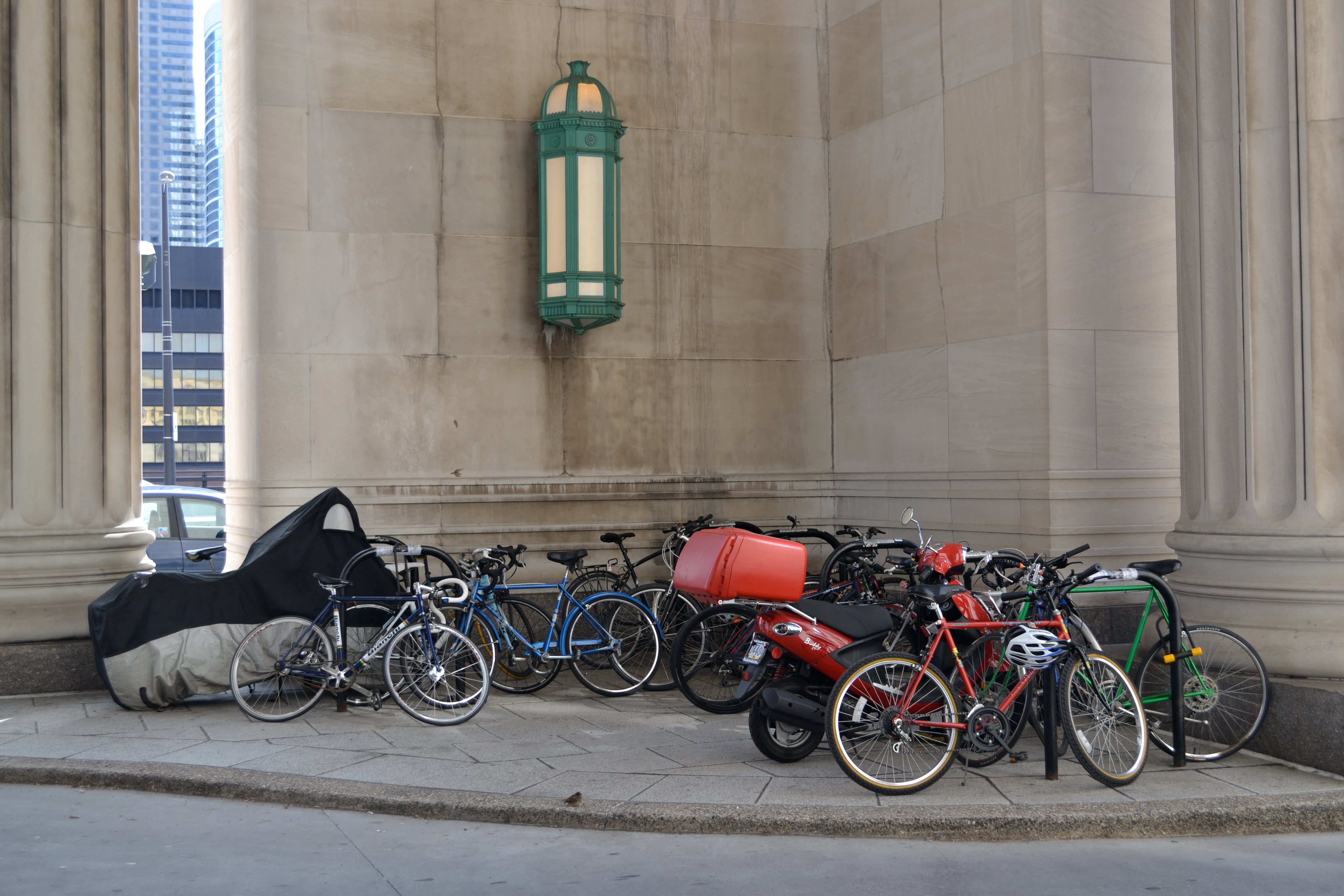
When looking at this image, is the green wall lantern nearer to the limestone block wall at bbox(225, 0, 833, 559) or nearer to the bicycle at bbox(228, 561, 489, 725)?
the limestone block wall at bbox(225, 0, 833, 559)

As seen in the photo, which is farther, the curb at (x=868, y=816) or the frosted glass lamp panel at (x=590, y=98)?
the frosted glass lamp panel at (x=590, y=98)

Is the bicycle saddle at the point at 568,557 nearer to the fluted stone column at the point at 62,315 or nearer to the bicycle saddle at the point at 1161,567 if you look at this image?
the fluted stone column at the point at 62,315

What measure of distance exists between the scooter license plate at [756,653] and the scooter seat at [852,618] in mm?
334

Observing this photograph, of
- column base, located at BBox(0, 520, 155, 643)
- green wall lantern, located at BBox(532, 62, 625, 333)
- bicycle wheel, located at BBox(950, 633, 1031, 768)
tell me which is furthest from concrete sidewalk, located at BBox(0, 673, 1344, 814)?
green wall lantern, located at BBox(532, 62, 625, 333)

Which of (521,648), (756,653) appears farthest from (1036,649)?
(521,648)

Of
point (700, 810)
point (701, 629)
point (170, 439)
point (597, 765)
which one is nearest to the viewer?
point (700, 810)

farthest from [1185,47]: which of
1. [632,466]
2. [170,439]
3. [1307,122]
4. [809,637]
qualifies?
[170,439]

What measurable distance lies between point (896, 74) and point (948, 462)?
11.7ft

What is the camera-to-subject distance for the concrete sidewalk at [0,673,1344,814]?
22.4 feet

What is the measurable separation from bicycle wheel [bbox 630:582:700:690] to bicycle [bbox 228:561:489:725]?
1862 millimetres

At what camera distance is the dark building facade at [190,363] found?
284ft

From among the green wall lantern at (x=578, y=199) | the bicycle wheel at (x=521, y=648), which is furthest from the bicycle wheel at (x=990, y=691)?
the green wall lantern at (x=578, y=199)

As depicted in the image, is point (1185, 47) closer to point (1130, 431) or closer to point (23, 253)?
point (1130, 431)

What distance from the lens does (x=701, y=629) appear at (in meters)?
9.45
